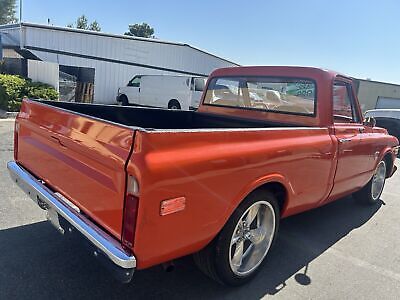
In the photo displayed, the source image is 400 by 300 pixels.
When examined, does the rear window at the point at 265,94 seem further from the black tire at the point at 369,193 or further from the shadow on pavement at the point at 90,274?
the black tire at the point at 369,193

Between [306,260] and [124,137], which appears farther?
[306,260]

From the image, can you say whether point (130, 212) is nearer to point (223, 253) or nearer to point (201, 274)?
point (223, 253)

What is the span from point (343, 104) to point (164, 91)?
13.0m

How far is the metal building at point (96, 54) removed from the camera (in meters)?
16.0

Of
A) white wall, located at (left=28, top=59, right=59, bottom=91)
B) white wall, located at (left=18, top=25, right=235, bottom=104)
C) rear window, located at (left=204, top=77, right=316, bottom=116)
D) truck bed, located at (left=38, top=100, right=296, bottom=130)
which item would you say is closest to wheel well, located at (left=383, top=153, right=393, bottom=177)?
rear window, located at (left=204, top=77, right=316, bottom=116)

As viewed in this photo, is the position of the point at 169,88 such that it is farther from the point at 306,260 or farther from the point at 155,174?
the point at 155,174

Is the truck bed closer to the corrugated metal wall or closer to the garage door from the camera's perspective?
the corrugated metal wall

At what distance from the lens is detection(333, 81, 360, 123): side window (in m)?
3.86

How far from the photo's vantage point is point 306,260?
137 inches

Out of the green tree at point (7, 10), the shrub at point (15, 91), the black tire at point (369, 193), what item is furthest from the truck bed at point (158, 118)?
the green tree at point (7, 10)

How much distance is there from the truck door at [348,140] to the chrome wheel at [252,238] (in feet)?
3.97

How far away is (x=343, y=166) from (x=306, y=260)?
1.19 meters

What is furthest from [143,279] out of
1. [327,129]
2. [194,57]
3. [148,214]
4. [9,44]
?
[194,57]

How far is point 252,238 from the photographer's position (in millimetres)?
3084
